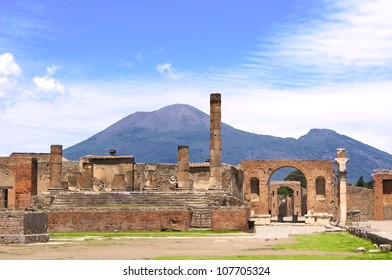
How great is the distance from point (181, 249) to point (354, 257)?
16.9 ft

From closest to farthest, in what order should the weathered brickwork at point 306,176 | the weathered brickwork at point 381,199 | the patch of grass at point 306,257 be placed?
the patch of grass at point 306,257, the weathered brickwork at point 306,176, the weathered brickwork at point 381,199

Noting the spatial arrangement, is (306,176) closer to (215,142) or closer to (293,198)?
(215,142)

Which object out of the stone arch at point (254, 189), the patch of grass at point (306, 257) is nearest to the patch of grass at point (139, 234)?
the patch of grass at point (306, 257)

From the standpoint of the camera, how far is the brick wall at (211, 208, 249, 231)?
3122cm

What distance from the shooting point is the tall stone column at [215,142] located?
40750mm

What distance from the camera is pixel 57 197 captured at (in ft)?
119

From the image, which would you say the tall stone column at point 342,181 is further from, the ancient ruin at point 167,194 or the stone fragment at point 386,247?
the stone fragment at point 386,247

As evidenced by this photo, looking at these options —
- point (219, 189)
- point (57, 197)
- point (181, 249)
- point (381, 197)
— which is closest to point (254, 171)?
point (381, 197)

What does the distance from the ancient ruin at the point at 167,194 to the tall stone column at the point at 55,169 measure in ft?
0.18

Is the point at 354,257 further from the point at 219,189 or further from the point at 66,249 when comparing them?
the point at 219,189

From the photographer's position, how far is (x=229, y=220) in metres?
31.2

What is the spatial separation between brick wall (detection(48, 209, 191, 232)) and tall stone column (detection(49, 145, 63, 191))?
28.2 ft

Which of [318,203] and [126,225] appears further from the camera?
[318,203]
